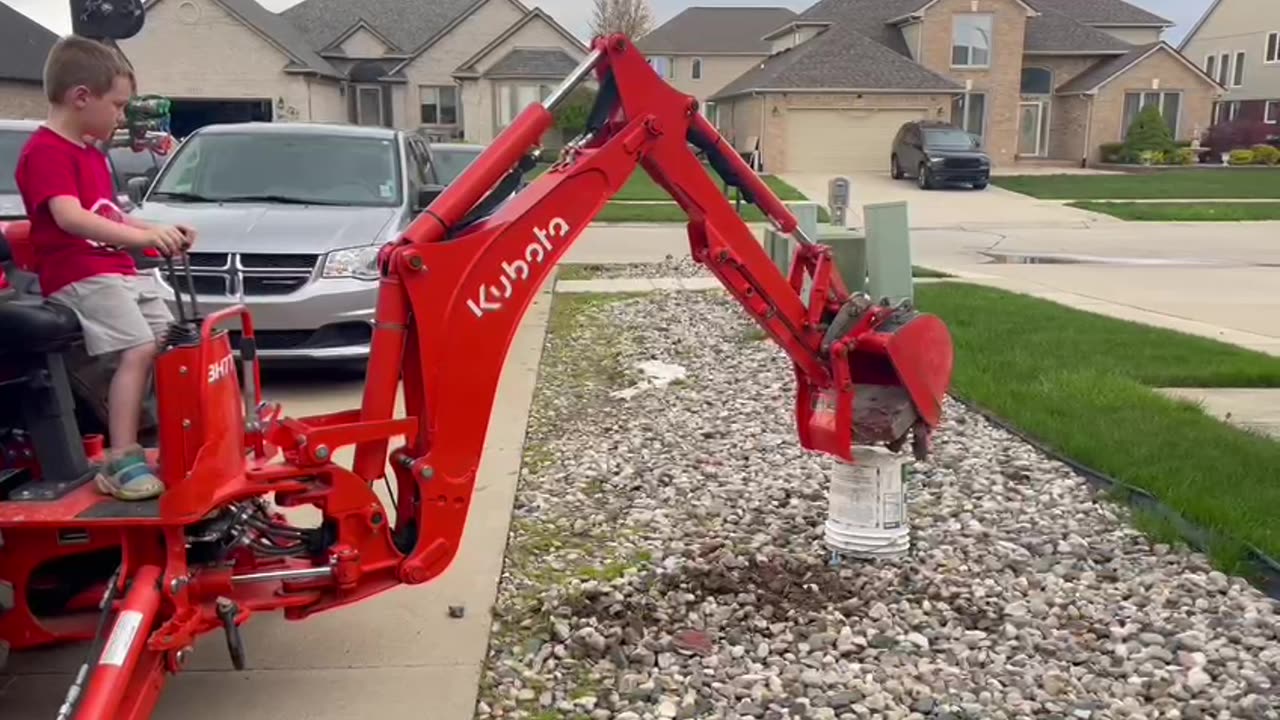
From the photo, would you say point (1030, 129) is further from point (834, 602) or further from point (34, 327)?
point (34, 327)

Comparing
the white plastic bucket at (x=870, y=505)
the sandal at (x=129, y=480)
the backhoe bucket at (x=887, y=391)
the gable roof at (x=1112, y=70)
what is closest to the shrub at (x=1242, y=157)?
the gable roof at (x=1112, y=70)

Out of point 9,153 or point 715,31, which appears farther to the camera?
point 715,31

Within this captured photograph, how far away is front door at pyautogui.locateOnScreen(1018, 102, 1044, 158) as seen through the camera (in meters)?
48.1

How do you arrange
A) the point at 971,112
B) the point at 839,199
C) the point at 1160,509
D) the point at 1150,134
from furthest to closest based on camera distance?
1. the point at 971,112
2. the point at 1150,134
3. the point at 839,199
4. the point at 1160,509

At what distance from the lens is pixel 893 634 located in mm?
4527

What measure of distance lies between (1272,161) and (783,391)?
42.3 meters

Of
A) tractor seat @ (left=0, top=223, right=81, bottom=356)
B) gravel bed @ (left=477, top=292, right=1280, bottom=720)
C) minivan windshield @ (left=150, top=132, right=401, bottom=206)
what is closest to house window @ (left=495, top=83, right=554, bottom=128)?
minivan windshield @ (left=150, top=132, right=401, bottom=206)

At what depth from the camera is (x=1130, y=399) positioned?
25.6 feet

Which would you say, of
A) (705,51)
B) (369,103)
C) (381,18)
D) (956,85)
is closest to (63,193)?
(956,85)

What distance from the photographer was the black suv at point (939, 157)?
34562 mm

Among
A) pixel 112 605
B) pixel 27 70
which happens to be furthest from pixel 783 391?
pixel 27 70

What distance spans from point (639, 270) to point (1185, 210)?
51.0 ft

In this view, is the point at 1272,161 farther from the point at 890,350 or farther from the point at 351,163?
the point at 890,350

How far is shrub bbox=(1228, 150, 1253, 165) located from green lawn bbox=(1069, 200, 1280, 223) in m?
17.3
